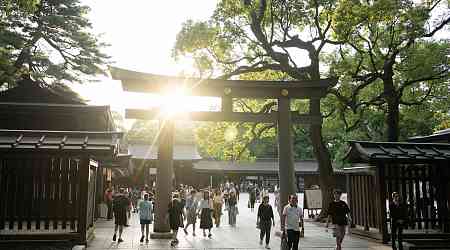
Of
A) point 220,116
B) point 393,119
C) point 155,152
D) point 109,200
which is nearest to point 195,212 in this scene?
point 220,116

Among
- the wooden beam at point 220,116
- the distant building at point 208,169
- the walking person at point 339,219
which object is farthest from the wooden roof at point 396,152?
the distant building at point 208,169

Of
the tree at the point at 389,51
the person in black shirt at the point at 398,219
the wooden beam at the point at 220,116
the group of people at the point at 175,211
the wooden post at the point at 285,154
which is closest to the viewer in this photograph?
the person in black shirt at the point at 398,219

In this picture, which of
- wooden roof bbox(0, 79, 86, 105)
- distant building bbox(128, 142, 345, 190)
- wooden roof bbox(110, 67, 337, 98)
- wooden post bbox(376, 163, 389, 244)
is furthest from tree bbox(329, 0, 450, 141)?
distant building bbox(128, 142, 345, 190)

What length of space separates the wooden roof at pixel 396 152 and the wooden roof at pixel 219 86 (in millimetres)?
3720

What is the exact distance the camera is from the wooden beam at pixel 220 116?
616 inches

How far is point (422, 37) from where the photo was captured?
67.9ft

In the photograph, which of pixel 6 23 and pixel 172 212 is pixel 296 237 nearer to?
pixel 172 212

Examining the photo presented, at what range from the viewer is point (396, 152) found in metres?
13.7

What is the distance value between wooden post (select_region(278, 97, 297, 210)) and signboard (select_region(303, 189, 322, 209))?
6.93m

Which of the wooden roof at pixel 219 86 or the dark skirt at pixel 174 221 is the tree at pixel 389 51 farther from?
the dark skirt at pixel 174 221

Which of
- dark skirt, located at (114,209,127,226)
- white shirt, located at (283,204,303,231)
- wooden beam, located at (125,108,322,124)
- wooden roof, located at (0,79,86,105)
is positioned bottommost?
dark skirt, located at (114,209,127,226)

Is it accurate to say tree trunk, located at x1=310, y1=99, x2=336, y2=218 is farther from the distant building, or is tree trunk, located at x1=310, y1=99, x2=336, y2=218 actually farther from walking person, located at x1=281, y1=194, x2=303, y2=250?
the distant building

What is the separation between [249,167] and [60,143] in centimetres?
4063

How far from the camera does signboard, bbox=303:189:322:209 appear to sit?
2255 cm
